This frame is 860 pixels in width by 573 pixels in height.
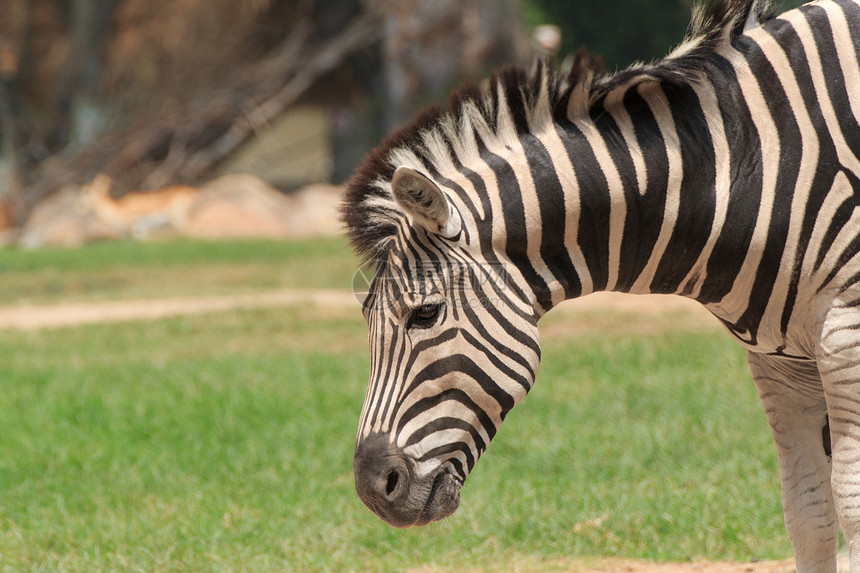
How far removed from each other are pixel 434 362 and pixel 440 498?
349mm

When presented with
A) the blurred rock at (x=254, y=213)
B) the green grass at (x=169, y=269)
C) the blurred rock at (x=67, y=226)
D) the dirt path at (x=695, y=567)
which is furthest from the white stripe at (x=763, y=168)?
the blurred rock at (x=67, y=226)

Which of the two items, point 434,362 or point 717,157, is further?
point 717,157

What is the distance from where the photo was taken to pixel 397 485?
2.44m

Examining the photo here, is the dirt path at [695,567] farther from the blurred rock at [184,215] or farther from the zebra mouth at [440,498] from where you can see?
the blurred rock at [184,215]

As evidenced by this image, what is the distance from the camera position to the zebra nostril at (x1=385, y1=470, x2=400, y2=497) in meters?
2.44

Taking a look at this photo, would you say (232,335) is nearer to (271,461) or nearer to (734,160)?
(271,461)

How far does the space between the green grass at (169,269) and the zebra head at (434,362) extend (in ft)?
33.5

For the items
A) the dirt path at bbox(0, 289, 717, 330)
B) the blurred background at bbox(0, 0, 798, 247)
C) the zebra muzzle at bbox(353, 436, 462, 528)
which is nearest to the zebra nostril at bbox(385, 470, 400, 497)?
the zebra muzzle at bbox(353, 436, 462, 528)

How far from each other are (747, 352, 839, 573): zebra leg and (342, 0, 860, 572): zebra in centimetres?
38

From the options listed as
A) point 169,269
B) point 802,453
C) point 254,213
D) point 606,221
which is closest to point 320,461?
point 802,453

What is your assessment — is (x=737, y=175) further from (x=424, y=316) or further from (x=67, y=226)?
(x=67, y=226)

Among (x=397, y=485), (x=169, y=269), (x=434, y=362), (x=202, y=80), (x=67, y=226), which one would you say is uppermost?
(x=202, y=80)

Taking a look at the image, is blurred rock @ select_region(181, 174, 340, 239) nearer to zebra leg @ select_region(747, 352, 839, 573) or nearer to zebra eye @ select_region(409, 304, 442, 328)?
zebra leg @ select_region(747, 352, 839, 573)

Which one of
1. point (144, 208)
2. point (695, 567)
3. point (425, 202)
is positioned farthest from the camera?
point (144, 208)
